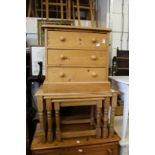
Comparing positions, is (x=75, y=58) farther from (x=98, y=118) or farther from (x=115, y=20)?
(x=115, y=20)

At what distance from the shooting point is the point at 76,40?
1276 mm

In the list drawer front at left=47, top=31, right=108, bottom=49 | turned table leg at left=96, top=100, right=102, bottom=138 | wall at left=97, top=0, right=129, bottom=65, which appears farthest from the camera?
wall at left=97, top=0, right=129, bottom=65

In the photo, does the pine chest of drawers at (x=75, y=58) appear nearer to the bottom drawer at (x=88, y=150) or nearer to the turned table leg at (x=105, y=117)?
the turned table leg at (x=105, y=117)

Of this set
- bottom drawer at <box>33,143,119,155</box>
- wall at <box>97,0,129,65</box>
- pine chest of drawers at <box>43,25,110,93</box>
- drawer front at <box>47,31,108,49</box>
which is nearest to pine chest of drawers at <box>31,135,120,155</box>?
bottom drawer at <box>33,143,119,155</box>

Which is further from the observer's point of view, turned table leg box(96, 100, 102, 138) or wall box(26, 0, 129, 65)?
wall box(26, 0, 129, 65)

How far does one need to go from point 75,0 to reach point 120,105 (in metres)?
1.86

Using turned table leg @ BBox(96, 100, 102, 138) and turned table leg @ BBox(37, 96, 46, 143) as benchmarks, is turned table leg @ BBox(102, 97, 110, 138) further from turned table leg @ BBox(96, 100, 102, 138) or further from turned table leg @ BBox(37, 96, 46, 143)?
turned table leg @ BBox(37, 96, 46, 143)

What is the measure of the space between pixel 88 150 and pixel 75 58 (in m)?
0.78

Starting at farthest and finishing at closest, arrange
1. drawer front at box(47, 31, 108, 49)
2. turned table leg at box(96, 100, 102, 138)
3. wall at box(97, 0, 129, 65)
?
wall at box(97, 0, 129, 65) → turned table leg at box(96, 100, 102, 138) → drawer front at box(47, 31, 108, 49)

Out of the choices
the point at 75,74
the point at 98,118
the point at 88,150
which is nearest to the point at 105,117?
the point at 98,118

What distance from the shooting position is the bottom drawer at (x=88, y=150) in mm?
1307

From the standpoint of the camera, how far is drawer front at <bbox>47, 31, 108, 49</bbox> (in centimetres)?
125
